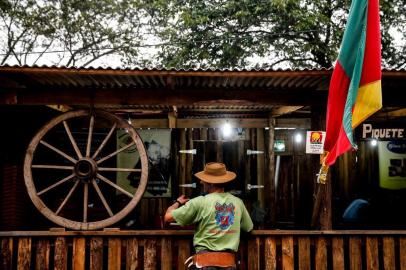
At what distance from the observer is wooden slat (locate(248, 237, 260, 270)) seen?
6203 mm

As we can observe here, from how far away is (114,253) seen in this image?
20.1 feet

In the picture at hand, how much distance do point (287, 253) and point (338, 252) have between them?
2.52 feet

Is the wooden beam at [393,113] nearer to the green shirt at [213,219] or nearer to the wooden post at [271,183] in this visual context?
the wooden post at [271,183]

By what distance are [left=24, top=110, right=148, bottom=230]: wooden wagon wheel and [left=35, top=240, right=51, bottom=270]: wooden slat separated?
37 centimetres

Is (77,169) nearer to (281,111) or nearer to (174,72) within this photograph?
(174,72)

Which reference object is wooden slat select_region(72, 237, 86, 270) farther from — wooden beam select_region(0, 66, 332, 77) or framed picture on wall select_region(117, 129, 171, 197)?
framed picture on wall select_region(117, 129, 171, 197)

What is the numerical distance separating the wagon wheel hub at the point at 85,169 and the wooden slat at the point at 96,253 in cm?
89

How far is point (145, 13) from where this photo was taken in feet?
65.0

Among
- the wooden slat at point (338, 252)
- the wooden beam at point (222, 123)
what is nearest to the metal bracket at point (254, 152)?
the wooden beam at point (222, 123)

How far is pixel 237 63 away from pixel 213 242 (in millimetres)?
12142

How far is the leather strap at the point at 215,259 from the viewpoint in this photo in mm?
5090

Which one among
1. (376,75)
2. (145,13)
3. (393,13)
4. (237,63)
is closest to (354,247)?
(376,75)

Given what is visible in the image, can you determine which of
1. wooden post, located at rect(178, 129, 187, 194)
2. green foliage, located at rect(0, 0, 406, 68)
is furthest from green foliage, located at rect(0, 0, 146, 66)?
wooden post, located at rect(178, 129, 187, 194)

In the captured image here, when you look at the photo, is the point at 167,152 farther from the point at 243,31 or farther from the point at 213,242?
the point at 243,31
